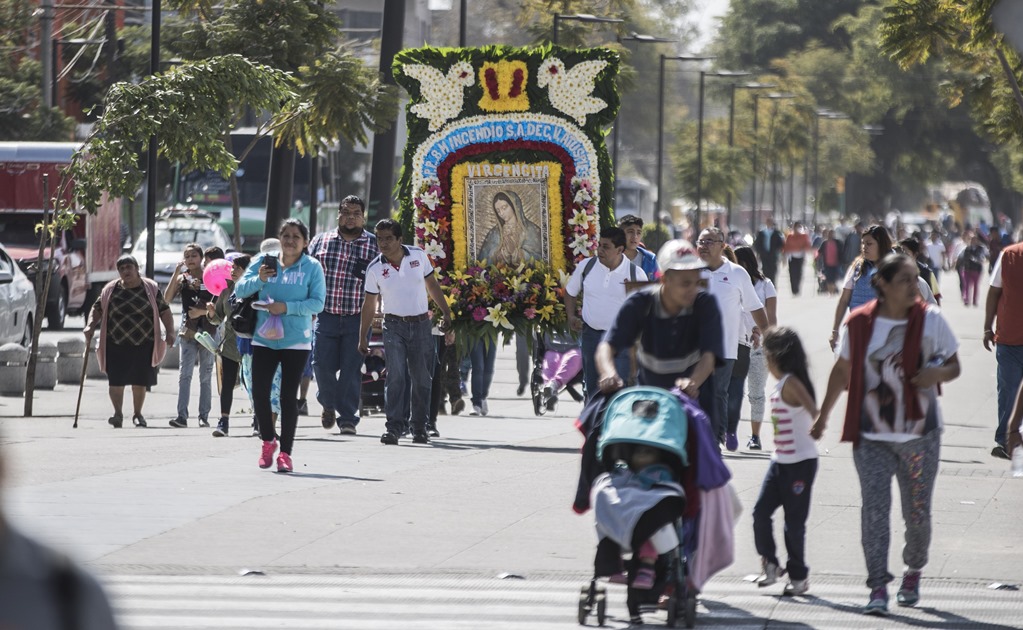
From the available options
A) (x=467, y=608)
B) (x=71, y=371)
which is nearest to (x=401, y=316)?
(x=467, y=608)

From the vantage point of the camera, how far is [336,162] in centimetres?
4266

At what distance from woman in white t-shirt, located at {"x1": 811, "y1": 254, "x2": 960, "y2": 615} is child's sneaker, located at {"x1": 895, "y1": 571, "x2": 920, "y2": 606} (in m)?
0.13

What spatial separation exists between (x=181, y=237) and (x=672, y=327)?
2956cm


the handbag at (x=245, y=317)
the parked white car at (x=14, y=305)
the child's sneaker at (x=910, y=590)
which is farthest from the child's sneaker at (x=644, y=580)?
the parked white car at (x=14, y=305)

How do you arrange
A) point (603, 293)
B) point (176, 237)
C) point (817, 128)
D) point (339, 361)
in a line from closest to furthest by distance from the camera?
point (603, 293), point (339, 361), point (176, 237), point (817, 128)

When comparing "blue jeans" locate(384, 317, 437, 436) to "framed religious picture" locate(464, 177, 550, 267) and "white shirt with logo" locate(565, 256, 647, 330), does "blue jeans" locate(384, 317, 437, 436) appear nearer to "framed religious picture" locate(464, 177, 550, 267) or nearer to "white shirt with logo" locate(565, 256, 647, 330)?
"white shirt with logo" locate(565, 256, 647, 330)

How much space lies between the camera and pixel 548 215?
593 inches

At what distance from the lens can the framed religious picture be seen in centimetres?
1509

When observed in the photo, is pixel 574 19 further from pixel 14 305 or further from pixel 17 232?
pixel 14 305

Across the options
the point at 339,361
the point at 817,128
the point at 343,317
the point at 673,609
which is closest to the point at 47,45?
the point at 339,361

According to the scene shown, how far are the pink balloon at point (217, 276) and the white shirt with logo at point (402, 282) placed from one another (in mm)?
2439

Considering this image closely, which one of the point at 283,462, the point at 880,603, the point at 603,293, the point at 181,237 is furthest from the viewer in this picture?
the point at 181,237

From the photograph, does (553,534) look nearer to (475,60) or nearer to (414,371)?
(414,371)

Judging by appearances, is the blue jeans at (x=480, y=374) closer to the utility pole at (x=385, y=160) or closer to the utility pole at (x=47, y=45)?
the utility pole at (x=385, y=160)
